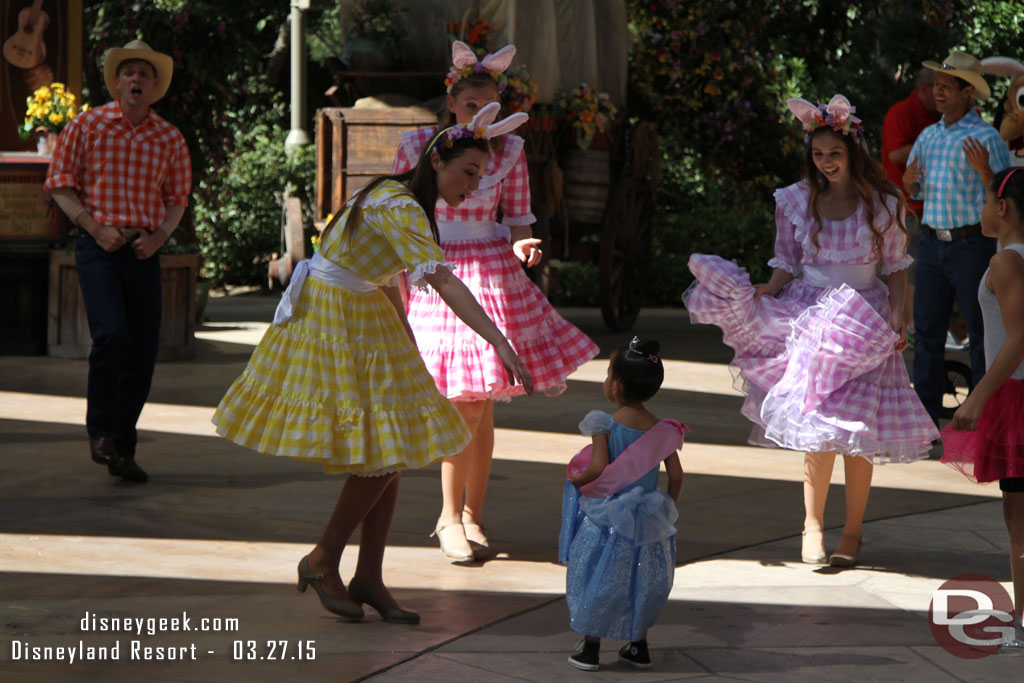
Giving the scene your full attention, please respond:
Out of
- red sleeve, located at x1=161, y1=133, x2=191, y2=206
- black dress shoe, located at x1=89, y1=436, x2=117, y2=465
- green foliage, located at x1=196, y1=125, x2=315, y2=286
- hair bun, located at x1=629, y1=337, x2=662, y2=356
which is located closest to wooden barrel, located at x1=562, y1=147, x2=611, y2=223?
red sleeve, located at x1=161, y1=133, x2=191, y2=206

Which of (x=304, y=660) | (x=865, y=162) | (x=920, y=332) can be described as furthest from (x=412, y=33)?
(x=304, y=660)

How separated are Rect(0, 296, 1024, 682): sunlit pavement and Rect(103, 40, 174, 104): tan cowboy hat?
1707mm

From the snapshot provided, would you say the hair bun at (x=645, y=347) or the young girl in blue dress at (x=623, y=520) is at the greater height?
the hair bun at (x=645, y=347)

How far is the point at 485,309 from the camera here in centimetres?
486

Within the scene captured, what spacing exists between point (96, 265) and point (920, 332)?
427 cm

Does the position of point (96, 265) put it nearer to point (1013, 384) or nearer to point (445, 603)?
point (445, 603)

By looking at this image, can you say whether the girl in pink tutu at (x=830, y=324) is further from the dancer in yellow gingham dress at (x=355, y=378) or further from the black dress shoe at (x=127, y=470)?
the black dress shoe at (x=127, y=470)

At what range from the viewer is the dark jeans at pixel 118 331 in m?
5.83

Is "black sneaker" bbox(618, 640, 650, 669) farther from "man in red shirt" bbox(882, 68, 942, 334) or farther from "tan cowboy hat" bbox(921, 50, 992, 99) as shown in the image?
"man in red shirt" bbox(882, 68, 942, 334)

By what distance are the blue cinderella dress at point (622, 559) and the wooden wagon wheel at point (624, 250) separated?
25.6 feet

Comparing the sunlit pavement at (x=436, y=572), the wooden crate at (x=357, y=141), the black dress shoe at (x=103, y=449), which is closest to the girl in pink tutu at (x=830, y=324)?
the sunlit pavement at (x=436, y=572)

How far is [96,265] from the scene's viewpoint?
5.85 m

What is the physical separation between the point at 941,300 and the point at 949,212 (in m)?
0.51

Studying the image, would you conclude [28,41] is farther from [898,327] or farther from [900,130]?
[898,327]
